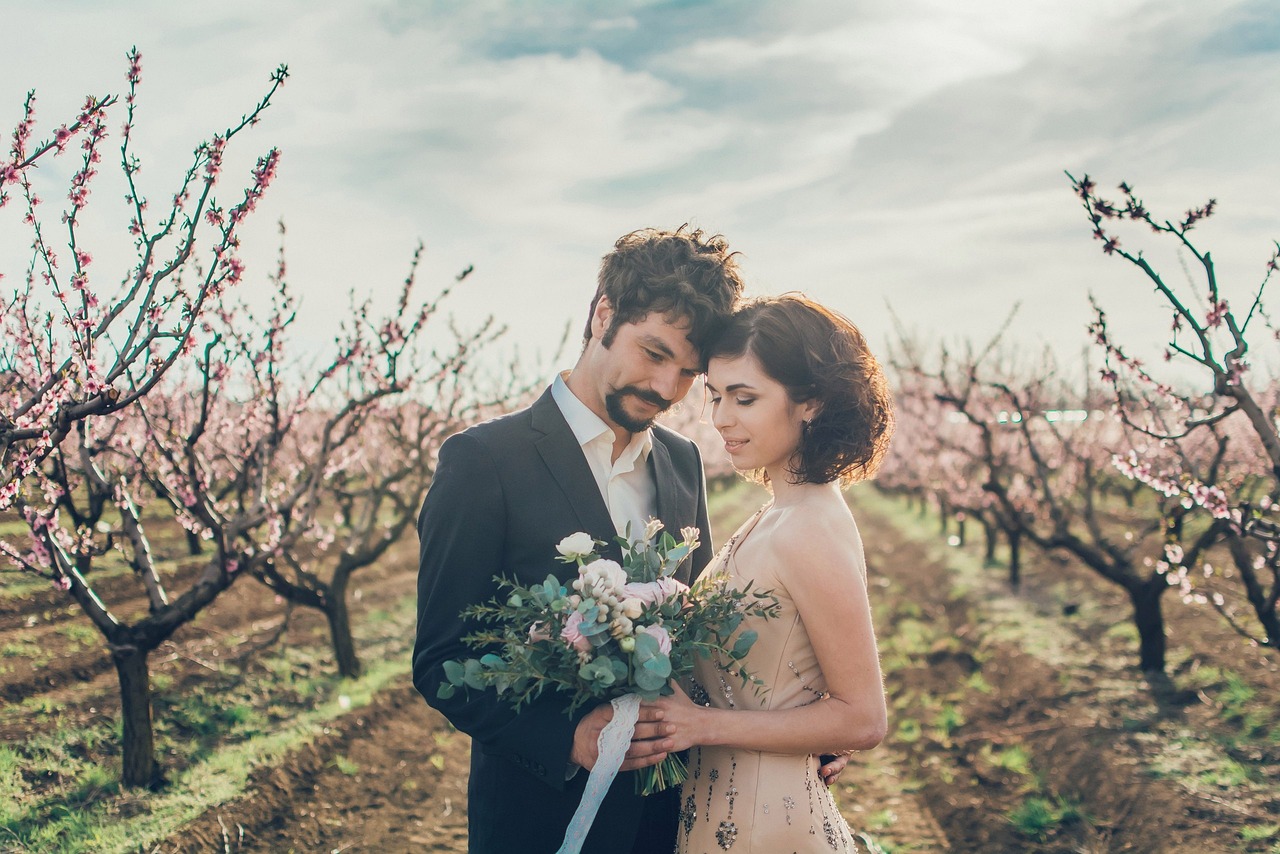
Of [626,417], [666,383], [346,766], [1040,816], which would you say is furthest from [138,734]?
[1040,816]

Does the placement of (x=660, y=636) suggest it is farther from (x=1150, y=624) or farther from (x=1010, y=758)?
(x=1150, y=624)

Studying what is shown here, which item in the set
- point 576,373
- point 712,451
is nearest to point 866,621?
point 576,373

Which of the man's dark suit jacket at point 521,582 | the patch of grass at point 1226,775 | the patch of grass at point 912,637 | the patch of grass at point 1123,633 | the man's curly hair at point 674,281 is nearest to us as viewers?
the man's dark suit jacket at point 521,582

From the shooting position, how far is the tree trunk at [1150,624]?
8781 millimetres

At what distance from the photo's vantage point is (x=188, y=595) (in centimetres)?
566

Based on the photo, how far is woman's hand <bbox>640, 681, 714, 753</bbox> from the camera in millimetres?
2324

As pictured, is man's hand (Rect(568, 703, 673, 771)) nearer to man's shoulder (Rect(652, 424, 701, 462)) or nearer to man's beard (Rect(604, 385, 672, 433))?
man's beard (Rect(604, 385, 672, 433))

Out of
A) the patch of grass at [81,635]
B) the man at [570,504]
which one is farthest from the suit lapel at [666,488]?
the patch of grass at [81,635]

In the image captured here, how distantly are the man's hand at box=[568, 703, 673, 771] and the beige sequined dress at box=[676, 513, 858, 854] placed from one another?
0.30 m

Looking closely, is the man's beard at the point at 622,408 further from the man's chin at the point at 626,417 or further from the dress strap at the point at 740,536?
the dress strap at the point at 740,536

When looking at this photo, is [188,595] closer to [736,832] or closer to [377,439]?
[736,832]

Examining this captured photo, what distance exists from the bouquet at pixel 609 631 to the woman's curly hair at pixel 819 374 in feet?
1.73

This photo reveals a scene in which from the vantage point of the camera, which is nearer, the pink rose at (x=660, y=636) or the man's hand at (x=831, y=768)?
the pink rose at (x=660, y=636)

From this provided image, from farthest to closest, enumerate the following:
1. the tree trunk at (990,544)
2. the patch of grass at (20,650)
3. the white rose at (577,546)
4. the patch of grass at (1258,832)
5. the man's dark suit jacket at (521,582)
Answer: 1. the tree trunk at (990,544)
2. the patch of grass at (20,650)
3. the patch of grass at (1258,832)
4. the man's dark suit jacket at (521,582)
5. the white rose at (577,546)
